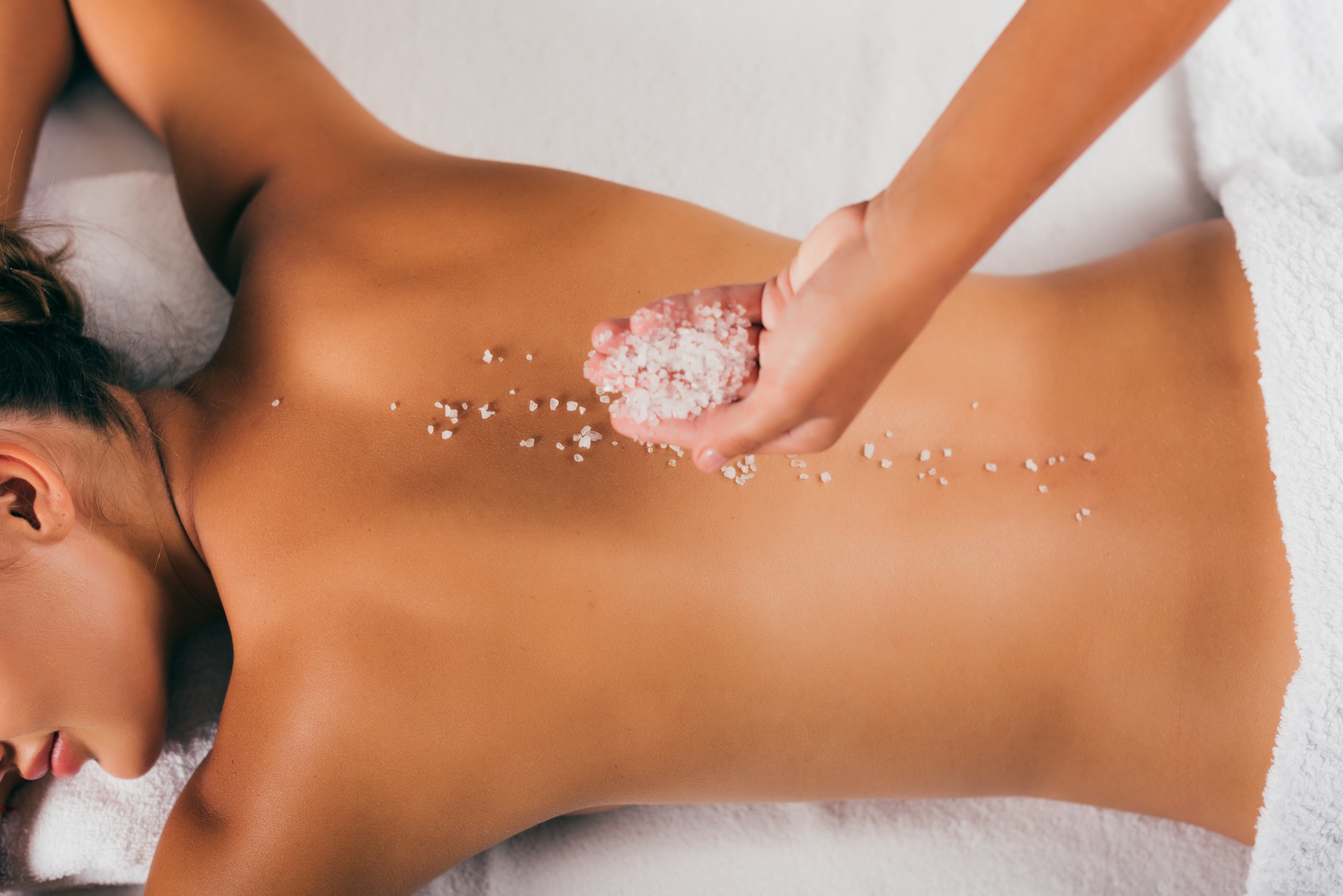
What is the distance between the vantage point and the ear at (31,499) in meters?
0.70

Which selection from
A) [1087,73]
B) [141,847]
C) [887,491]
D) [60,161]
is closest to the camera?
[1087,73]

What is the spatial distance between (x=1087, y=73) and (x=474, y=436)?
52 cm

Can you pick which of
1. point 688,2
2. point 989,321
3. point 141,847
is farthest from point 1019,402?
point 141,847

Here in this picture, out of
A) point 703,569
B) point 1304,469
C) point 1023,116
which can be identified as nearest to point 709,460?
point 703,569

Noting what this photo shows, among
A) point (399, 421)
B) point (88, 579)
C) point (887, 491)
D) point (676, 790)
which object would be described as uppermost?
point (887, 491)

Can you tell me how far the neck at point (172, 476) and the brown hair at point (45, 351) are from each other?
0.02 meters

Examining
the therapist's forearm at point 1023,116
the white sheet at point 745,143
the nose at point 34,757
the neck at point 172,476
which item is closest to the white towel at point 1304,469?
the white sheet at point 745,143

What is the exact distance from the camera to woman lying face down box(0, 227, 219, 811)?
71 centimetres

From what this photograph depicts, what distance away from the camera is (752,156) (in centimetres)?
109

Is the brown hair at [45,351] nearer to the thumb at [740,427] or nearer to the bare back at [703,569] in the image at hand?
the bare back at [703,569]

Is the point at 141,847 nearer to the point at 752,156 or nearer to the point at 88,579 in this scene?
the point at 88,579

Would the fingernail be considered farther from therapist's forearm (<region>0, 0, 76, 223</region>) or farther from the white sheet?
therapist's forearm (<region>0, 0, 76, 223</region>)

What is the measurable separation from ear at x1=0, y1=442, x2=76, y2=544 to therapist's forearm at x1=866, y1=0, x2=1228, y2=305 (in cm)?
69

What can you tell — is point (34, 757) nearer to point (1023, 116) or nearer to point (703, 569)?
point (703, 569)
